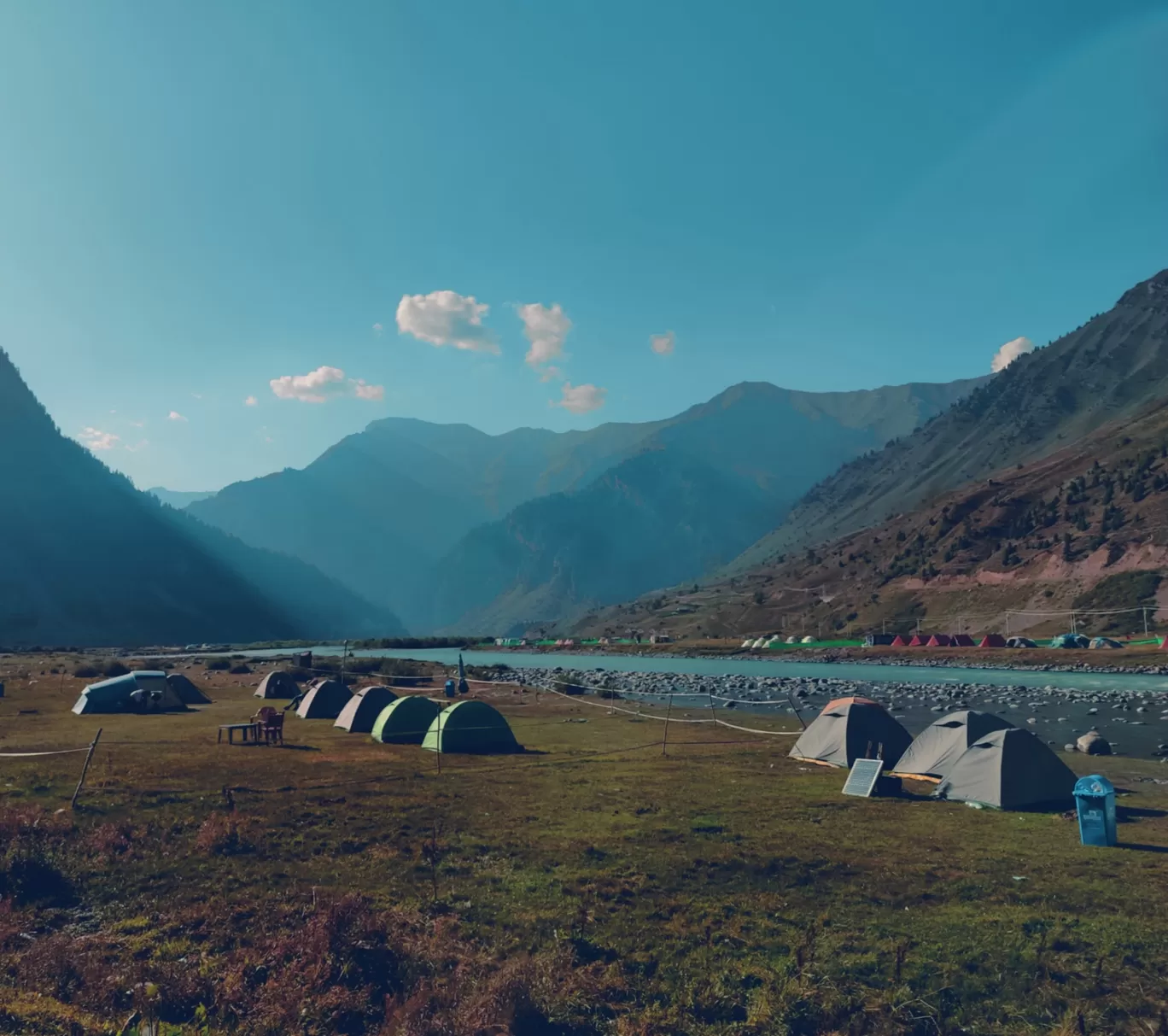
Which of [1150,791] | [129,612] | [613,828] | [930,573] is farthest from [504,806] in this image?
[129,612]

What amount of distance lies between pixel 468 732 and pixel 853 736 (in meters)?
12.6

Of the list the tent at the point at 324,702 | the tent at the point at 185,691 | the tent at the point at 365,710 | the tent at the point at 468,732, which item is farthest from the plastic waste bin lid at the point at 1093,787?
the tent at the point at 185,691

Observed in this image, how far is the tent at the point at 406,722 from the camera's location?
2809 cm

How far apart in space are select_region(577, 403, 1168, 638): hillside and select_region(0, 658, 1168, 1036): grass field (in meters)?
93.3

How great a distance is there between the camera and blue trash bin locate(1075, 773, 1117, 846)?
1442cm

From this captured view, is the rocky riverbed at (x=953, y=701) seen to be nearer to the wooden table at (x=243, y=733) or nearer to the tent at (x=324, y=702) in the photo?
the wooden table at (x=243, y=733)

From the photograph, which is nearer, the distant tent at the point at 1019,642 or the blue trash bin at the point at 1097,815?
the blue trash bin at the point at 1097,815

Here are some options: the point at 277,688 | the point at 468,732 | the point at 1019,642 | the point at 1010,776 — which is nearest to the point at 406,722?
the point at 468,732

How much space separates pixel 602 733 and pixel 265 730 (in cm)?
1342

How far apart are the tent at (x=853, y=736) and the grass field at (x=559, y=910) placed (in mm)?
4331

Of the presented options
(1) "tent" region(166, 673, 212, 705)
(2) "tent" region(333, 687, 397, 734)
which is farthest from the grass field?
(1) "tent" region(166, 673, 212, 705)

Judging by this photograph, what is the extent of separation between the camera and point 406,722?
28500mm

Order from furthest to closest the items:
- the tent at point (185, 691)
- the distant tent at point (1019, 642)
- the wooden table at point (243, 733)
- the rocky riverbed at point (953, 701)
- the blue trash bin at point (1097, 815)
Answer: the distant tent at point (1019, 642), the tent at point (185, 691), the rocky riverbed at point (953, 701), the wooden table at point (243, 733), the blue trash bin at point (1097, 815)

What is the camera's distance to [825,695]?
186 feet
